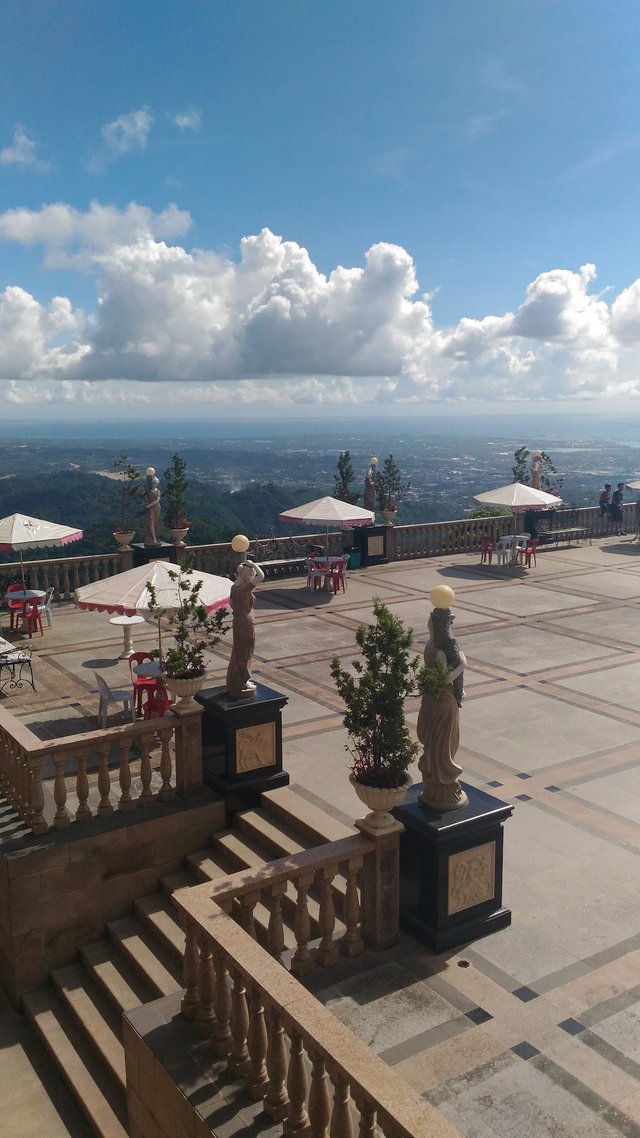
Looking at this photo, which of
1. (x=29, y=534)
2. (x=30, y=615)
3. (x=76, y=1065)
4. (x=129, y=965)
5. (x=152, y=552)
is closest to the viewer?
(x=76, y=1065)

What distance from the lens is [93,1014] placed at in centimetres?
703

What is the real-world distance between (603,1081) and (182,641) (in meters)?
5.26

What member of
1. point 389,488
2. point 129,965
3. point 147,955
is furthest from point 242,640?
point 389,488

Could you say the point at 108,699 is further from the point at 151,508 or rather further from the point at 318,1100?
the point at 151,508

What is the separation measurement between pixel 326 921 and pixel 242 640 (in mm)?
3146

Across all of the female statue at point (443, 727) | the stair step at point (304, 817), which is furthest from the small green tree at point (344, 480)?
the female statue at point (443, 727)

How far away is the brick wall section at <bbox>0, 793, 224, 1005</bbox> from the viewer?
7414 millimetres

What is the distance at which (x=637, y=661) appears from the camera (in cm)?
1357

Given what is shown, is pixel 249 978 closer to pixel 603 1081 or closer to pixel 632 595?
pixel 603 1081

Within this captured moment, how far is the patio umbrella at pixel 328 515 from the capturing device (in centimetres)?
1839

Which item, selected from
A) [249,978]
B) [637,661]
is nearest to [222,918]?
[249,978]

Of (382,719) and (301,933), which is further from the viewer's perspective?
(382,719)

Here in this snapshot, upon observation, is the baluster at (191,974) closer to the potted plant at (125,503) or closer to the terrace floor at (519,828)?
the terrace floor at (519,828)

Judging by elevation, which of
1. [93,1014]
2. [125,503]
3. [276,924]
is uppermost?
[125,503]
